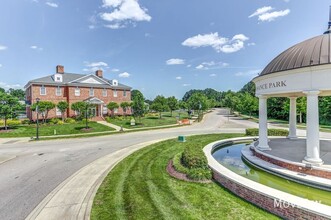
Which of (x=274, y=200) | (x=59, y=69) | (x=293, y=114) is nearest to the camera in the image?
(x=274, y=200)

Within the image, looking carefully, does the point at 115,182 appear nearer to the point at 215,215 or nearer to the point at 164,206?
the point at 164,206

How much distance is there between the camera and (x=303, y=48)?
10.5 m

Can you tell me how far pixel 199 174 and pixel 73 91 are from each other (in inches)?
1450

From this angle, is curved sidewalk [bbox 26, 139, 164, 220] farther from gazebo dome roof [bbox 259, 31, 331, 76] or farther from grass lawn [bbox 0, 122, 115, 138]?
grass lawn [bbox 0, 122, 115, 138]

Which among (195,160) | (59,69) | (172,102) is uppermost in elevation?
(59,69)

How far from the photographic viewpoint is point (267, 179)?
33.1ft

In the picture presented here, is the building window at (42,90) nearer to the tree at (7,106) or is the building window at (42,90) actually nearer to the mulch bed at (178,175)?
the tree at (7,106)

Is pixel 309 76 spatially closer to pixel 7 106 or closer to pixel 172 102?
pixel 7 106

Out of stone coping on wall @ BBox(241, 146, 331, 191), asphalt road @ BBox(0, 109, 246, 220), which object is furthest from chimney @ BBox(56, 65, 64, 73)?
stone coping on wall @ BBox(241, 146, 331, 191)

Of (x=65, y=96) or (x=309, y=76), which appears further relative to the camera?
(x=65, y=96)

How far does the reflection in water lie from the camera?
8.19 meters

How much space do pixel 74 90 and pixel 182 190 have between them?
37455mm

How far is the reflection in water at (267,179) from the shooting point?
8.19m

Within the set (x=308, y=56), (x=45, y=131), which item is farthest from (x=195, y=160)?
(x=45, y=131)
